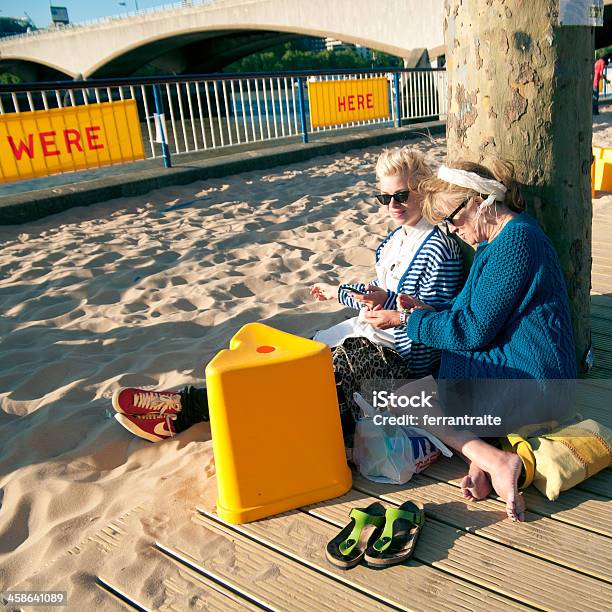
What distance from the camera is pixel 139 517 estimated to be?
2.24 metres

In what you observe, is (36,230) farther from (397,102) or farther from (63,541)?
(397,102)

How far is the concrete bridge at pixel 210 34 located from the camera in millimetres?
30766

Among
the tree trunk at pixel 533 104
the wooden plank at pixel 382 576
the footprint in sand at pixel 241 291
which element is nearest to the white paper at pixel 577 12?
the tree trunk at pixel 533 104

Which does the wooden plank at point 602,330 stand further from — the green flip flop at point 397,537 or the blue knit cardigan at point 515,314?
the green flip flop at point 397,537

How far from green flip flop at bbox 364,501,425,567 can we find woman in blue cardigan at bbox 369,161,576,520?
0.24 metres

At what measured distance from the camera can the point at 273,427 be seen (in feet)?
6.95

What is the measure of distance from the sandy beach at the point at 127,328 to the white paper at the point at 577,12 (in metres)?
2.19

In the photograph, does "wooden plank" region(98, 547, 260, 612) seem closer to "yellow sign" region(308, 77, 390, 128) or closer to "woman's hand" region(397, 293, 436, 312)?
"woman's hand" region(397, 293, 436, 312)

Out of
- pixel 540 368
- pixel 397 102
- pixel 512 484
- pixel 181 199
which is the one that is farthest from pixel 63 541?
pixel 397 102

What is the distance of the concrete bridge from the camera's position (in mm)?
30766

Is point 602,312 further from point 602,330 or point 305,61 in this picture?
point 305,61

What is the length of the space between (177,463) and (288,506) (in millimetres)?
646

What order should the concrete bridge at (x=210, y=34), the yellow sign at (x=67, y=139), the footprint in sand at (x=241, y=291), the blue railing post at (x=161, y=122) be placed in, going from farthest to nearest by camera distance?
the concrete bridge at (x=210, y=34), the blue railing post at (x=161, y=122), the yellow sign at (x=67, y=139), the footprint in sand at (x=241, y=291)

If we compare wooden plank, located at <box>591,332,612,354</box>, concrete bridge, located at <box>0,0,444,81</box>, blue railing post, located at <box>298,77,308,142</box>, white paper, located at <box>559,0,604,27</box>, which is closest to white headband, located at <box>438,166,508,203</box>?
white paper, located at <box>559,0,604,27</box>
